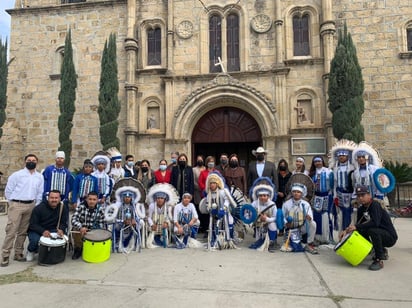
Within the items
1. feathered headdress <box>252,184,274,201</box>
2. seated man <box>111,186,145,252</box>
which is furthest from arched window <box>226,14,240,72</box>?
seated man <box>111,186,145,252</box>

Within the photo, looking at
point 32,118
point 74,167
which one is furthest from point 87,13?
point 74,167

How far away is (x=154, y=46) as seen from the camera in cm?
1419

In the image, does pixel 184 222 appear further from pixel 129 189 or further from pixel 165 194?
pixel 129 189

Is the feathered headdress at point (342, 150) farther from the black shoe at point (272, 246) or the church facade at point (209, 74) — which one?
the church facade at point (209, 74)

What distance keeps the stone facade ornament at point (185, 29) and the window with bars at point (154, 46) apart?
0.97 metres

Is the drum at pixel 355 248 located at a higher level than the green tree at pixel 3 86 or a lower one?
lower

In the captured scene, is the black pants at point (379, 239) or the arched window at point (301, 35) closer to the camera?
the black pants at point (379, 239)

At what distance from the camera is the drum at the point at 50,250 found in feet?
17.4

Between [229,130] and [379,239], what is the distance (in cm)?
897

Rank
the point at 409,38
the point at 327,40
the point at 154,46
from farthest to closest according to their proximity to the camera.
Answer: the point at 154,46
the point at 409,38
the point at 327,40

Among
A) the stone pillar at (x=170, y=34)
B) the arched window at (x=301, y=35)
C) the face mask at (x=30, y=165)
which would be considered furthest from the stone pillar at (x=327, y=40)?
the face mask at (x=30, y=165)

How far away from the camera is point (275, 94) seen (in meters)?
12.6

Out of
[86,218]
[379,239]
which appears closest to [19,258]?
[86,218]

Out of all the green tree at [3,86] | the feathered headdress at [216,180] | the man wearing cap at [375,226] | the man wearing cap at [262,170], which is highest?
the green tree at [3,86]
